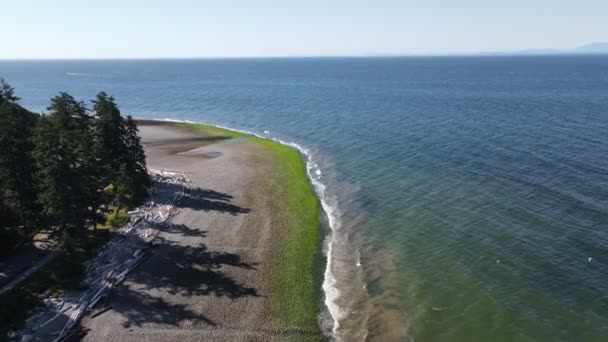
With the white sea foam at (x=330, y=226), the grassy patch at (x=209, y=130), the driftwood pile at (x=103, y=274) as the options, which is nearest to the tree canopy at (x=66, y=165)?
the driftwood pile at (x=103, y=274)

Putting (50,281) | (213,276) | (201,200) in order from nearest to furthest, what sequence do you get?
1. (50,281)
2. (213,276)
3. (201,200)

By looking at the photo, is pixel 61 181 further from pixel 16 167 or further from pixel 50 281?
pixel 50 281

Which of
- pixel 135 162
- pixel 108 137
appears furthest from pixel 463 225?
pixel 108 137

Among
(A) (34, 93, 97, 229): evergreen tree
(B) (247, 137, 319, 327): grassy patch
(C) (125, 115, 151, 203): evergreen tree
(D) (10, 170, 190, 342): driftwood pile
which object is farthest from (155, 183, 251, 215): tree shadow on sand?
(A) (34, 93, 97, 229): evergreen tree

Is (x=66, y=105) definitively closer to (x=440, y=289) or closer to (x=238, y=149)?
(x=238, y=149)

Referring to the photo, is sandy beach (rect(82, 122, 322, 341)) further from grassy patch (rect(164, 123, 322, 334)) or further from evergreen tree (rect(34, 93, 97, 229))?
evergreen tree (rect(34, 93, 97, 229))

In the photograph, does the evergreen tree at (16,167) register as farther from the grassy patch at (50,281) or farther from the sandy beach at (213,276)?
the sandy beach at (213,276)

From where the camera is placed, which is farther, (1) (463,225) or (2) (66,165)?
(1) (463,225)

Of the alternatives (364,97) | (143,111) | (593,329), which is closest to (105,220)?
(593,329)
